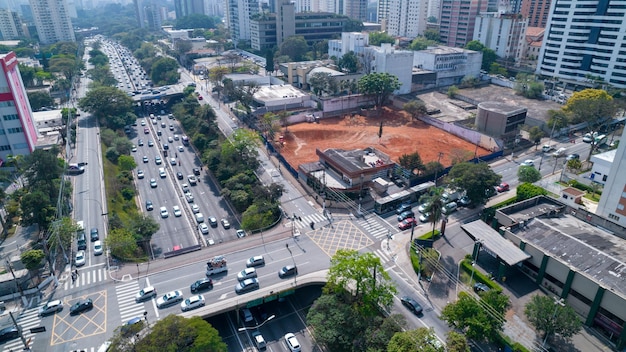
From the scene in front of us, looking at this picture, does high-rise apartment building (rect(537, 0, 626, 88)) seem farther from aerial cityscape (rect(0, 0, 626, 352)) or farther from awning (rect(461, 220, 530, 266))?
awning (rect(461, 220, 530, 266))

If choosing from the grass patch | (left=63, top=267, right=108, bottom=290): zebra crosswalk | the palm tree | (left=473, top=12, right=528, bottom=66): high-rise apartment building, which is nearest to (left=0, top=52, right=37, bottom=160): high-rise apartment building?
the grass patch

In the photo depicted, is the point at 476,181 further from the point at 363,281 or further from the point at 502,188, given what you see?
the point at 363,281

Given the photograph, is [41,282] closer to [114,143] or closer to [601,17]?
[114,143]

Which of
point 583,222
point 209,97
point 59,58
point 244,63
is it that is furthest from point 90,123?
point 583,222

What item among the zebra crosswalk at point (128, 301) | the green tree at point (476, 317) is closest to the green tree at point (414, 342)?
the green tree at point (476, 317)

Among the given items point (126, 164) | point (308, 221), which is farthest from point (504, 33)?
point (126, 164)

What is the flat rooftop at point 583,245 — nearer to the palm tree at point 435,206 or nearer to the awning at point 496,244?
the awning at point 496,244
